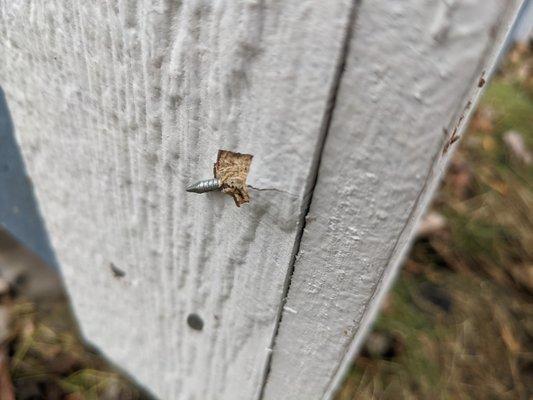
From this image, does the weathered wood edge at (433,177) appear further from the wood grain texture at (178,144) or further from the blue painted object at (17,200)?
the blue painted object at (17,200)

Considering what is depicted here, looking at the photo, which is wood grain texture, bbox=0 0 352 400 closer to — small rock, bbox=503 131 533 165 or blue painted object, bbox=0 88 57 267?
blue painted object, bbox=0 88 57 267

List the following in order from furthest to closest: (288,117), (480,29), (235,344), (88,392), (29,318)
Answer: (29,318)
(88,392)
(235,344)
(288,117)
(480,29)

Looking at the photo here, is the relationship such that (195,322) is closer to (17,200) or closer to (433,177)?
(433,177)

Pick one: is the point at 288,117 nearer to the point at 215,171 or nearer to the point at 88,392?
the point at 215,171

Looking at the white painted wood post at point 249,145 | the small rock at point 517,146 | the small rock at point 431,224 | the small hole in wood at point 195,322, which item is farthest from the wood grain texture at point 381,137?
the small rock at point 517,146

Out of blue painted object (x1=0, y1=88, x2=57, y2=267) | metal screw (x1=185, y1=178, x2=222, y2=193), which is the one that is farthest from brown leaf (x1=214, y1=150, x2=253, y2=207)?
blue painted object (x1=0, y1=88, x2=57, y2=267)

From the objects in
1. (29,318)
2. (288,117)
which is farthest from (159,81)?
(29,318)
